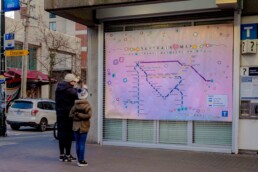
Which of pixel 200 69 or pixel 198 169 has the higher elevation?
pixel 200 69

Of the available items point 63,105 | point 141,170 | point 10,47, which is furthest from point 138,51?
point 10,47

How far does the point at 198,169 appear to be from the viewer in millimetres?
8391

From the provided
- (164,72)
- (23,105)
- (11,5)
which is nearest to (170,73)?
(164,72)

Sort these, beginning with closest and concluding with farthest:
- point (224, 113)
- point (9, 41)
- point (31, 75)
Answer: point (224, 113), point (9, 41), point (31, 75)

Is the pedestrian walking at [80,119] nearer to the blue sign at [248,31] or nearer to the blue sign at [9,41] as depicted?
the blue sign at [248,31]

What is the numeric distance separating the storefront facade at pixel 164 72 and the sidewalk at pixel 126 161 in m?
0.61

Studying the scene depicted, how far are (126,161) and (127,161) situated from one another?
22 mm

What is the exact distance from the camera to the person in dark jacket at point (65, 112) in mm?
9095

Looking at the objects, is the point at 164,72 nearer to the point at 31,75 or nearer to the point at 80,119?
the point at 80,119

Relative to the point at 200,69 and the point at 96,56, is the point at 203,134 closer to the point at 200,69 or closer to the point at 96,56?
the point at 200,69

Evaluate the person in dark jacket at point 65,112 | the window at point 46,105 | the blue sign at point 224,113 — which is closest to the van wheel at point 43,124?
the window at point 46,105

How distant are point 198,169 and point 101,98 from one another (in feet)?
14.1

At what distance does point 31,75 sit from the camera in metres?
31.9

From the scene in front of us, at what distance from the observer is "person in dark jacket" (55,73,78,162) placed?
358 inches
